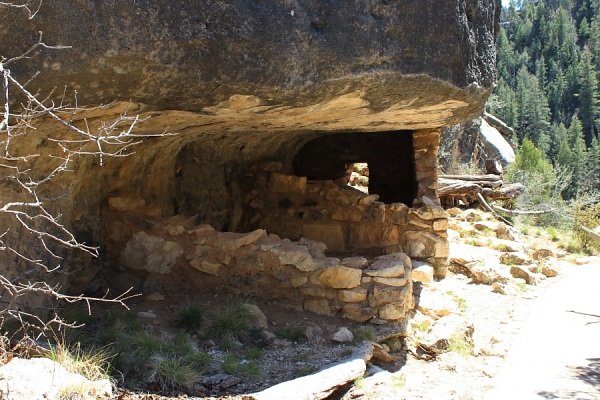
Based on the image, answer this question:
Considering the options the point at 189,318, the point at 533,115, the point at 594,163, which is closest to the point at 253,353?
the point at 189,318

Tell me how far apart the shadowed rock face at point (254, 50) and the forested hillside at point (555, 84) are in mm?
26227

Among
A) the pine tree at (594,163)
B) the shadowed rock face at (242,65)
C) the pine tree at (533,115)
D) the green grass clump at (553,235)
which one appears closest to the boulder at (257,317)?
the shadowed rock face at (242,65)

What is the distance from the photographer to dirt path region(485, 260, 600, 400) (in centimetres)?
419

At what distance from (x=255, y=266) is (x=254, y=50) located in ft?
7.02

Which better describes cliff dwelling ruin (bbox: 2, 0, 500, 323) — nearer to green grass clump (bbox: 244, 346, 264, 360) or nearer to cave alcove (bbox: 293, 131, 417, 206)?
green grass clump (bbox: 244, 346, 264, 360)

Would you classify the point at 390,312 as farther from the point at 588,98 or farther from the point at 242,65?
the point at 588,98

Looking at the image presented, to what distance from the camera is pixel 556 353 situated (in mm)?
4895

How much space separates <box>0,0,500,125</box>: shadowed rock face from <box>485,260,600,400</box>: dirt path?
7.18 feet

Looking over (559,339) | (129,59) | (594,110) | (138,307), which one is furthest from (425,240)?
(594,110)

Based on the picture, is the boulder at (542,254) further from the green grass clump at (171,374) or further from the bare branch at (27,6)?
the bare branch at (27,6)

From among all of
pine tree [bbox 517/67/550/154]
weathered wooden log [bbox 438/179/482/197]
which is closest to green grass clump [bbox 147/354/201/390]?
weathered wooden log [bbox 438/179/482/197]

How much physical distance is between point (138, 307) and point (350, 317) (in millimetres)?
1751

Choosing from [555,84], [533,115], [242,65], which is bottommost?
[242,65]

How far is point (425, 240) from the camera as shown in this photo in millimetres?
7281
